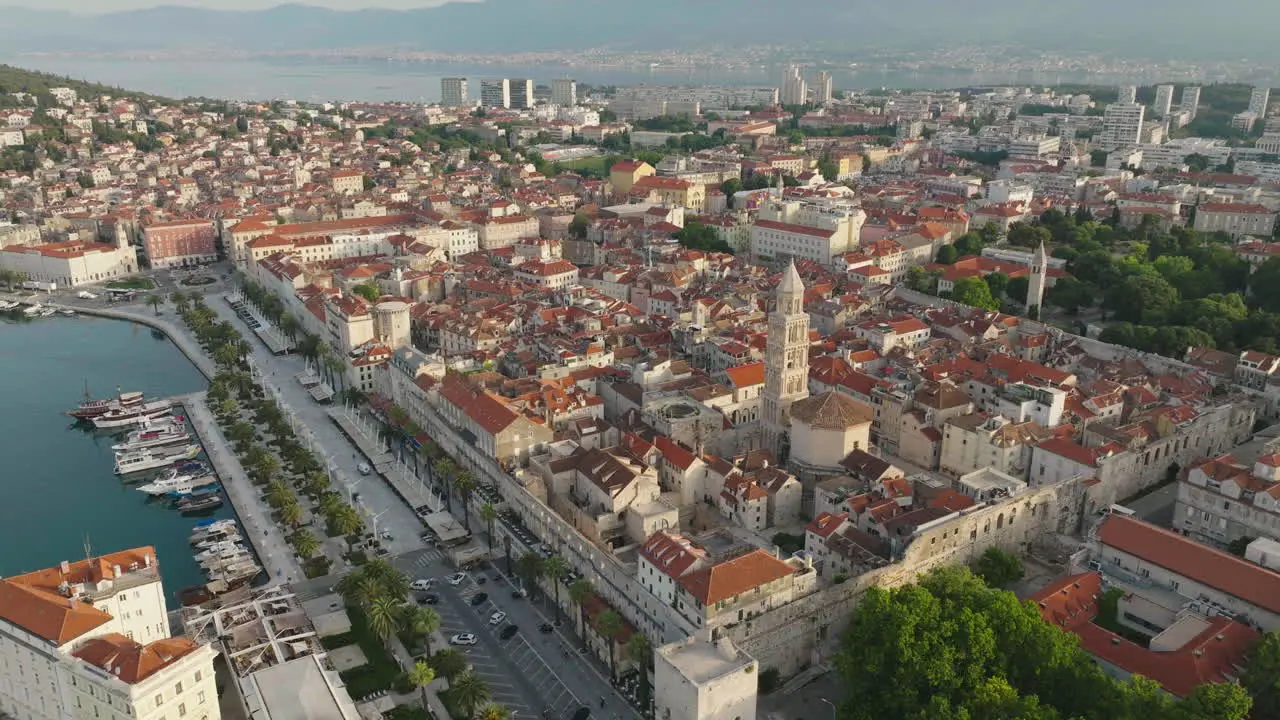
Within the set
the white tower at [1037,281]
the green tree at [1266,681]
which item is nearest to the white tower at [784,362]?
the green tree at [1266,681]

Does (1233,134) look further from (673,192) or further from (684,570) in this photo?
(684,570)

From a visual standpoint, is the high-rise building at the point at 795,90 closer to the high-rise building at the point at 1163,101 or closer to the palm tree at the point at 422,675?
the high-rise building at the point at 1163,101

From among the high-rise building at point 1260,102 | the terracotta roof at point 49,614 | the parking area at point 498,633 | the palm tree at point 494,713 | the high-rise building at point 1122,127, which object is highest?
the high-rise building at point 1260,102

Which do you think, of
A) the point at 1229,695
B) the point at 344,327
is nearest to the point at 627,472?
the point at 1229,695

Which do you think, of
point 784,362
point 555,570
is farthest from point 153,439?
point 784,362

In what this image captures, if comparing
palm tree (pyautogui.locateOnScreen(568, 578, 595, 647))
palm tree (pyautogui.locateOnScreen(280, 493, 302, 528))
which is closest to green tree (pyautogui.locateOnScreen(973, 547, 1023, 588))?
palm tree (pyautogui.locateOnScreen(568, 578, 595, 647))

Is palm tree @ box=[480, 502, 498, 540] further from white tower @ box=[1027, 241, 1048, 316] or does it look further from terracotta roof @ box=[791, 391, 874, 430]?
white tower @ box=[1027, 241, 1048, 316]

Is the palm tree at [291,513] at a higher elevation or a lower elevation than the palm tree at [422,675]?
lower
